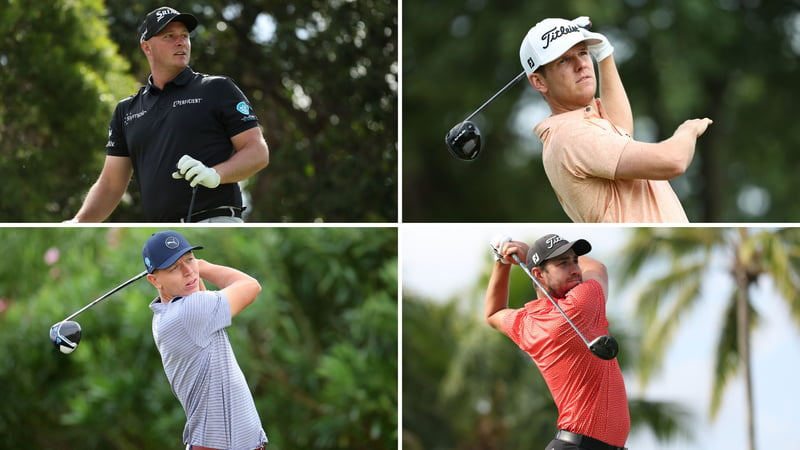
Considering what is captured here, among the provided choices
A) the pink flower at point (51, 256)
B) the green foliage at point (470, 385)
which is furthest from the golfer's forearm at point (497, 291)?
the green foliage at point (470, 385)

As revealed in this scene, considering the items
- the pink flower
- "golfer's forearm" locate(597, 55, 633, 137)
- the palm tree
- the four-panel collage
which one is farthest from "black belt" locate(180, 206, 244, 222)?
the palm tree

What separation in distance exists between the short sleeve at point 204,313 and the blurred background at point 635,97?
9.28 m

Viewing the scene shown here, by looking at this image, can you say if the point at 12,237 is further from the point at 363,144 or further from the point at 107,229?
the point at 363,144

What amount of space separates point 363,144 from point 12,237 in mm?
3950

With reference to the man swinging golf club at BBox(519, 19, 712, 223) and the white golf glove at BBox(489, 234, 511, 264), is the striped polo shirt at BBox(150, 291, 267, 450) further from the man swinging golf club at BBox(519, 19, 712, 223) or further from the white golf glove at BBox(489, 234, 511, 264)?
the man swinging golf club at BBox(519, 19, 712, 223)

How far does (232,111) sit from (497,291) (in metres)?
1.23

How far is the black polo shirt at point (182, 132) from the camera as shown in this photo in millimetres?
4668

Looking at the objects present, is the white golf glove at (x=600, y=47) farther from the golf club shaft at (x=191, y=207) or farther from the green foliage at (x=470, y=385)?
the green foliage at (x=470, y=385)

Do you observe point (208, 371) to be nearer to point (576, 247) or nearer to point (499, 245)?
point (499, 245)

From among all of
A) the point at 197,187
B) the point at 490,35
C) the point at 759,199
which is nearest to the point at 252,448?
the point at 197,187

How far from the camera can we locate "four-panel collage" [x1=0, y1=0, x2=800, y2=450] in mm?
4383

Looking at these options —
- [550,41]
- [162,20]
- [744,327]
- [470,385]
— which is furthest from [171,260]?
[744,327]

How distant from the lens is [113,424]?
9.88 meters

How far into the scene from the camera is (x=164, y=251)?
437 cm
